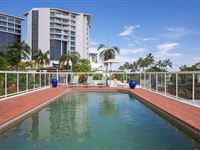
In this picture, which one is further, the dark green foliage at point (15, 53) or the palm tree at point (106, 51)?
the dark green foliage at point (15, 53)

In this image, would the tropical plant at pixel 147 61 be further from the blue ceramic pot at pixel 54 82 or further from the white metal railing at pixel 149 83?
the blue ceramic pot at pixel 54 82

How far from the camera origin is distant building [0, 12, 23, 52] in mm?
92875

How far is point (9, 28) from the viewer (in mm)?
96375

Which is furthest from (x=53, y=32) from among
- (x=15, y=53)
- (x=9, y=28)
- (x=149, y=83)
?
(x=149, y=83)

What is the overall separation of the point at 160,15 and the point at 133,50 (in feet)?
82.9

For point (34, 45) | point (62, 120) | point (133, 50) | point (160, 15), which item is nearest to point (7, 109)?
point (62, 120)

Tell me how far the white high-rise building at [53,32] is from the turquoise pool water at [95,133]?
2995 inches

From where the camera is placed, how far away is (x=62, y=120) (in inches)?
322

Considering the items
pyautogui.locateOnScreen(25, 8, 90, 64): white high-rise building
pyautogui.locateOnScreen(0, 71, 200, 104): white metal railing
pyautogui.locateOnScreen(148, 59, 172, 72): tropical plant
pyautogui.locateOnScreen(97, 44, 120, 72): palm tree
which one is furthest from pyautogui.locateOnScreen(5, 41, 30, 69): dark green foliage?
pyautogui.locateOnScreen(0, 71, 200, 104): white metal railing

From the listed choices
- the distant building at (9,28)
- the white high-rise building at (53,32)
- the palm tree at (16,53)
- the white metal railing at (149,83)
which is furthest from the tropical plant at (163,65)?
the distant building at (9,28)

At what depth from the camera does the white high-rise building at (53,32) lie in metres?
84.8

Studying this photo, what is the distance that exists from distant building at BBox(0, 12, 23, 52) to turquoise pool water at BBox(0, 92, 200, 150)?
87792 millimetres

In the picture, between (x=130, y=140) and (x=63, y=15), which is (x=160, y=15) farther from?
(x=63, y=15)

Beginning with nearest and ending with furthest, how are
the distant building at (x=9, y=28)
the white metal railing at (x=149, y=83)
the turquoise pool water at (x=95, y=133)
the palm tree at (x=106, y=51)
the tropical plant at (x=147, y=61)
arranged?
the turquoise pool water at (x=95, y=133)
the white metal railing at (x=149, y=83)
the palm tree at (x=106, y=51)
the tropical plant at (x=147, y=61)
the distant building at (x=9, y=28)
